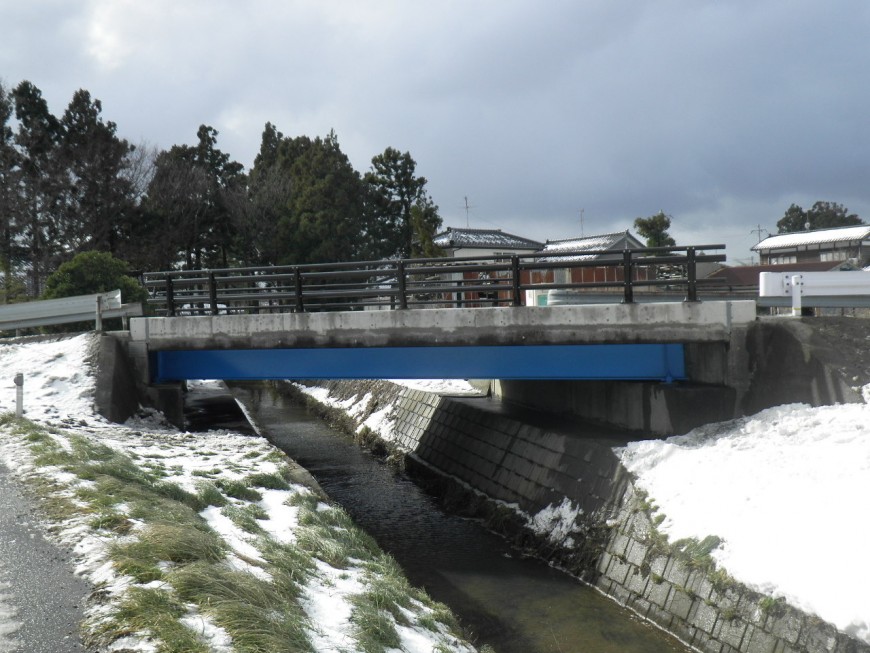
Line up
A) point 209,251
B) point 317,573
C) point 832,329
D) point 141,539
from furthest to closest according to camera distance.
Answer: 1. point 209,251
2. point 832,329
3. point 317,573
4. point 141,539

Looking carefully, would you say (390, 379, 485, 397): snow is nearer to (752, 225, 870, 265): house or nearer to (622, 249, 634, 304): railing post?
(622, 249, 634, 304): railing post

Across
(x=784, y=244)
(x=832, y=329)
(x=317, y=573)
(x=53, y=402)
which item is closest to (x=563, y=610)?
(x=317, y=573)

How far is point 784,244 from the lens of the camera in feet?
190

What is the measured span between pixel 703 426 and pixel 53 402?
11.9m

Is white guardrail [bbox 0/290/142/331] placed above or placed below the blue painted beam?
above

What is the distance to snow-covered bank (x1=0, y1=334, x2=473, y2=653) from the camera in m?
5.59

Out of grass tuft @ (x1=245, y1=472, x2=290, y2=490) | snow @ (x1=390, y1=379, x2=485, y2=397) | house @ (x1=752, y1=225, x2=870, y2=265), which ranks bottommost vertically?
snow @ (x1=390, y1=379, x2=485, y2=397)

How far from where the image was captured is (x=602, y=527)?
10.9 m

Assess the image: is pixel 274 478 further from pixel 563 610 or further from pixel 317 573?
pixel 563 610

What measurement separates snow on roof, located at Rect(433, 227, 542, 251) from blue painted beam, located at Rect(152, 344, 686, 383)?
110 feet

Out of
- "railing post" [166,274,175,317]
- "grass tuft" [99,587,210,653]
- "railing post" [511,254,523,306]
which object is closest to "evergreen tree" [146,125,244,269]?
"railing post" [166,274,175,317]

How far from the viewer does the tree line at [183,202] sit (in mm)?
35125

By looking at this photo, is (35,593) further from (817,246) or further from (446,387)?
(817,246)

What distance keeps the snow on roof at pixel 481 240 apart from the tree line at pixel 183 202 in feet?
8.26
